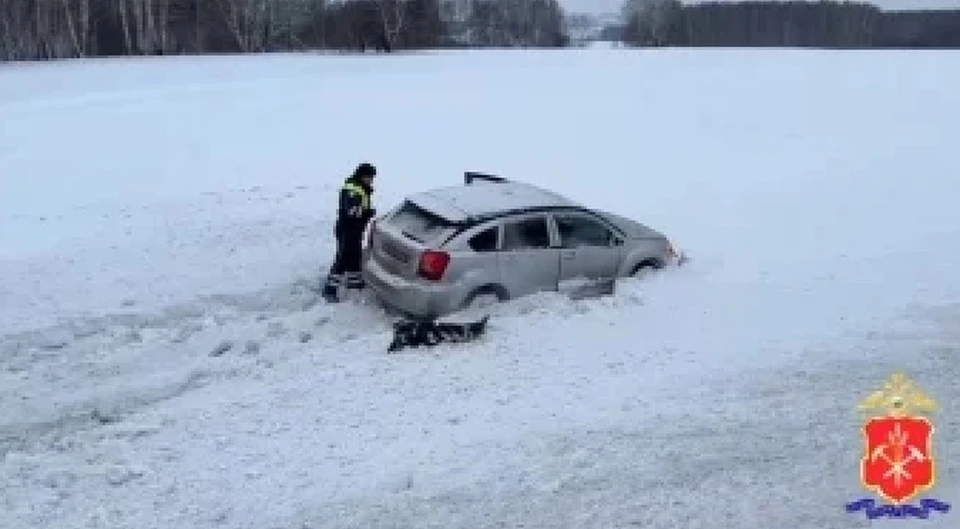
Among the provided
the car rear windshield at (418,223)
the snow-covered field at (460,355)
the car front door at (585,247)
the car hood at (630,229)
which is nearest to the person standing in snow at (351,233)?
the snow-covered field at (460,355)

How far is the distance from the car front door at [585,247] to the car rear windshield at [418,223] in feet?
4.56

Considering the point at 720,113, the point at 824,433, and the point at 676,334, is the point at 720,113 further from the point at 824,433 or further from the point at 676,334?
the point at 824,433

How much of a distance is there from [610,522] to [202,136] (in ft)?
75.4

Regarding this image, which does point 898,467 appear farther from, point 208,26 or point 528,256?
point 208,26

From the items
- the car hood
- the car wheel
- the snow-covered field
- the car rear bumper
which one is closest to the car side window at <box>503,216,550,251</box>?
the snow-covered field

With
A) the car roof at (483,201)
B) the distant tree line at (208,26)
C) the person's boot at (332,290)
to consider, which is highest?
the distant tree line at (208,26)

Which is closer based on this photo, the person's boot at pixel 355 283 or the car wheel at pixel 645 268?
the person's boot at pixel 355 283

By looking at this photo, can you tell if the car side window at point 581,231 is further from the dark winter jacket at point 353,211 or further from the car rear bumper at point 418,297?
the dark winter jacket at point 353,211

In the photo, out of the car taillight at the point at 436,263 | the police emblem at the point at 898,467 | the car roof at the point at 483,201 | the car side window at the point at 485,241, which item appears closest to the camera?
the police emblem at the point at 898,467

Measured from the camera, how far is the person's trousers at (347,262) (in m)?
11.5

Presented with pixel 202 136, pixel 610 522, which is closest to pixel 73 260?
pixel 610 522

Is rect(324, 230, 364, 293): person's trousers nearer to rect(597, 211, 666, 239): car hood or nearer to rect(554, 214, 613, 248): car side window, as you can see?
rect(554, 214, 613, 248): car side window

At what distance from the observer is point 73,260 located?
13.5 meters

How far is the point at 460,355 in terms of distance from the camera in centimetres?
902
